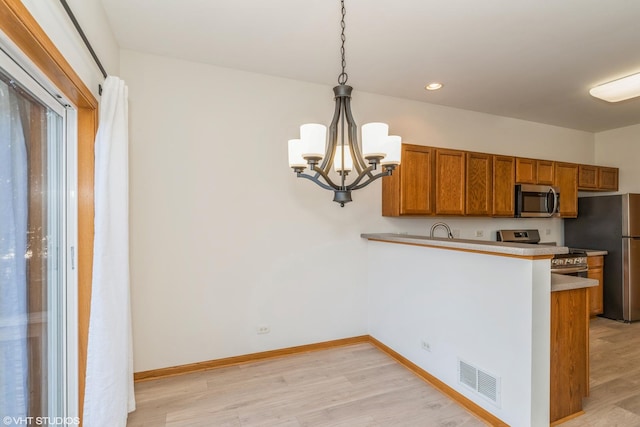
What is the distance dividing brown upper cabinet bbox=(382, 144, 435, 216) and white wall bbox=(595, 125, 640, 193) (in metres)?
3.52

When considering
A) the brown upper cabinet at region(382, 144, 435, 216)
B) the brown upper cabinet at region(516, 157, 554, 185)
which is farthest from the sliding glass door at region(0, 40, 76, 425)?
the brown upper cabinet at region(516, 157, 554, 185)

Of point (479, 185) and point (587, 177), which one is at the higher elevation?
point (587, 177)

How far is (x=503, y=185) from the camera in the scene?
12.5ft

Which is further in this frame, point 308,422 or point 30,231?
point 308,422

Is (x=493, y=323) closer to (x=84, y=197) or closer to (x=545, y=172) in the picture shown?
(x=84, y=197)

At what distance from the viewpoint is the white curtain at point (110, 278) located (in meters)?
1.82

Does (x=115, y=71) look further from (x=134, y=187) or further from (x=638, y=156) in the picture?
(x=638, y=156)

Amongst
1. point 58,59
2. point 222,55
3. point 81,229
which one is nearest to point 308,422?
point 81,229

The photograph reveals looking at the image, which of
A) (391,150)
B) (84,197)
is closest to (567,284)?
(391,150)

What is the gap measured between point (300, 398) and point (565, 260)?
12.4 ft

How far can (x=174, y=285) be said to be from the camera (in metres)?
2.73

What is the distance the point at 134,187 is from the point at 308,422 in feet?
7.40

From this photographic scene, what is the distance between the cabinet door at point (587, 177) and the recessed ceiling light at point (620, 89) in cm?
163

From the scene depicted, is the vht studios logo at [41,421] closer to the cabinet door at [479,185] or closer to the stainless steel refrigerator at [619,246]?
the cabinet door at [479,185]
